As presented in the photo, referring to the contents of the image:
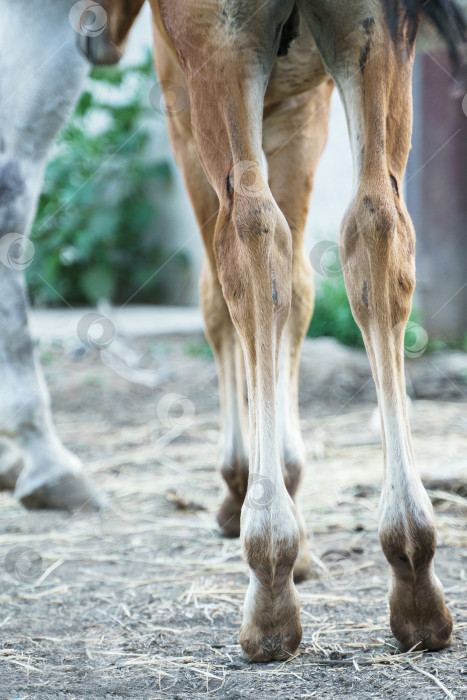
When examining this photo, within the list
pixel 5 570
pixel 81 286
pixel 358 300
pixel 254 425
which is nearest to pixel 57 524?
pixel 5 570

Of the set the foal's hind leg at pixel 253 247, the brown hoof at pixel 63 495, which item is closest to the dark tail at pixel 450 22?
the foal's hind leg at pixel 253 247

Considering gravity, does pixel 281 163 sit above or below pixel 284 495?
above

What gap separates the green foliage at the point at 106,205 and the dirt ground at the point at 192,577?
13.1 feet

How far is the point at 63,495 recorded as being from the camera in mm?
2699

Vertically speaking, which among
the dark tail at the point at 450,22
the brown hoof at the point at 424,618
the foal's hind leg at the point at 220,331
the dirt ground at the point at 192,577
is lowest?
the dirt ground at the point at 192,577

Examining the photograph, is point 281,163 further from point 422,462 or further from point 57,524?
point 422,462

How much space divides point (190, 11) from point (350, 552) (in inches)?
56.4

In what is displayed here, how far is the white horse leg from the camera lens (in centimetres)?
254

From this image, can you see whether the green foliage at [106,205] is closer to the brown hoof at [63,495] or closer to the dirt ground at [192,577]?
the dirt ground at [192,577]

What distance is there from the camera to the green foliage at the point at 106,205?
8.14 meters

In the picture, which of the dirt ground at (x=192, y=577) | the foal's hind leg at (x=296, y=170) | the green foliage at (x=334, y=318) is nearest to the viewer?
the dirt ground at (x=192, y=577)

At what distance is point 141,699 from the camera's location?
1317 mm

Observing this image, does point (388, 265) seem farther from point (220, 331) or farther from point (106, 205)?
point (106, 205)

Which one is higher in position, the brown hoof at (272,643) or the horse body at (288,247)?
the horse body at (288,247)
